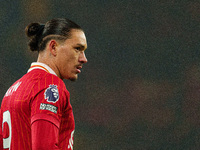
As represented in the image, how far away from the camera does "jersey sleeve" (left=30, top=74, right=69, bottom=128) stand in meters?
1.04

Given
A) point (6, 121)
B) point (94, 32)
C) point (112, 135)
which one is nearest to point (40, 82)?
point (6, 121)

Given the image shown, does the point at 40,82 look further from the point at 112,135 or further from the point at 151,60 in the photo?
the point at 151,60

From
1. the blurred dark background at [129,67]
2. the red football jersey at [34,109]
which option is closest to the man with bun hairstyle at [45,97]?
the red football jersey at [34,109]

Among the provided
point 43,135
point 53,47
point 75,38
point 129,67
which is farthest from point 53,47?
point 129,67

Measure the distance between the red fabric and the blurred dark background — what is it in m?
5.03

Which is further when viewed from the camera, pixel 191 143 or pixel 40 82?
pixel 191 143

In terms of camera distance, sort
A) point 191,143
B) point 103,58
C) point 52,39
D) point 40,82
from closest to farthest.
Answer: point 40,82, point 52,39, point 191,143, point 103,58

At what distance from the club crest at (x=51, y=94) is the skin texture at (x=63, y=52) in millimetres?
239

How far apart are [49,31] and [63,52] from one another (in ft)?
0.39

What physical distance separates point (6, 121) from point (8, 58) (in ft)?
17.5

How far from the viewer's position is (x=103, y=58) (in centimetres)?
668

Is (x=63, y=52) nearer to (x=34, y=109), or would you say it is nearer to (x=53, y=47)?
(x=53, y=47)

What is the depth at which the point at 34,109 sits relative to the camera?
1053 mm

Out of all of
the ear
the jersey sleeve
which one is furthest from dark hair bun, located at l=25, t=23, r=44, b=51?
the jersey sleeve
